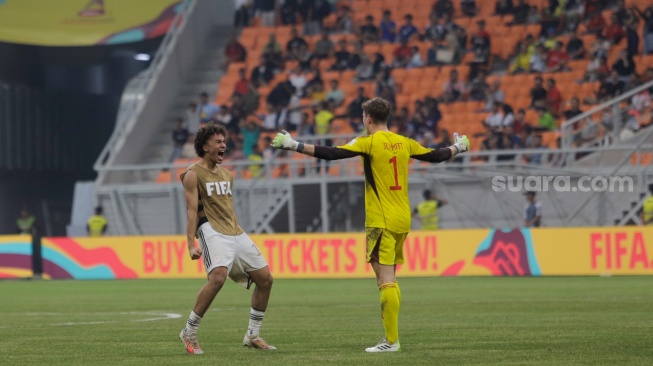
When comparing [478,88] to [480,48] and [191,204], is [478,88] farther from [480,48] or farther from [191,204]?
[191,204]

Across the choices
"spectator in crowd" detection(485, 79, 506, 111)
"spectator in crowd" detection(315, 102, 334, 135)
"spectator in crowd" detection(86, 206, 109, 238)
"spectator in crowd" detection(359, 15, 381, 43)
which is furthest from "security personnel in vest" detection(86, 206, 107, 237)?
"spectator in crowd" detection(485, 79, 506, 111)

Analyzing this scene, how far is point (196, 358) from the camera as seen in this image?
34.0ft

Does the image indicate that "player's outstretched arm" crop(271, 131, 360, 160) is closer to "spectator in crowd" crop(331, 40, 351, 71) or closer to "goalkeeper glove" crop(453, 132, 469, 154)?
"goalkeeper glove" crop(453, 132, 469, 154)

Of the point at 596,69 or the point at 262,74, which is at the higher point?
the point at 262,74

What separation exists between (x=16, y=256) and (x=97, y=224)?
2714 millimetres

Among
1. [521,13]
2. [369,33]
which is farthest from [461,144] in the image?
[369,33]

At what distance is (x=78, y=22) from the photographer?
37.5 m

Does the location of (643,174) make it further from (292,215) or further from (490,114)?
(292,215)

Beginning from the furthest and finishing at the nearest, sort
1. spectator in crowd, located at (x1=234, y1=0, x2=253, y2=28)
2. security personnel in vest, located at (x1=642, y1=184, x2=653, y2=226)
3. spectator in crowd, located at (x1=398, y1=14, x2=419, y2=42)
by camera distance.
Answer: spectator in crowd, located at (x1=234, y1=0, x2=253, y2=28), spectator in crowd, located at (x1=398, y1=14, x2=419, y2=42), security personnel in vest, located at (x1=642, y1=184, x2=653, y2=226)

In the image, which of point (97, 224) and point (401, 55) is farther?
point (401, 55)

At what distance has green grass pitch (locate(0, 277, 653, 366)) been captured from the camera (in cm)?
1027

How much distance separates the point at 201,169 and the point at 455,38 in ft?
78.7

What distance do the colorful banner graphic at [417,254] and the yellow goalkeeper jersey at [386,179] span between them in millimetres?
14398

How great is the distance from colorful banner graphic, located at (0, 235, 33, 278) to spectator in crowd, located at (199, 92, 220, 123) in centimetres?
741
